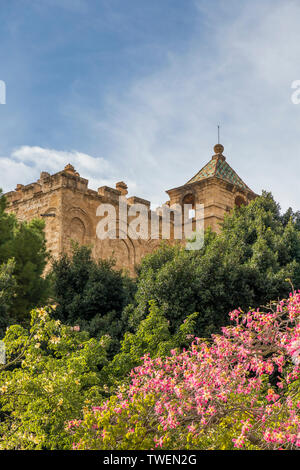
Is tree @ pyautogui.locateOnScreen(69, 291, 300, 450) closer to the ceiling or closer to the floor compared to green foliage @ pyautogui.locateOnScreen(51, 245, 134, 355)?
closer to the floor

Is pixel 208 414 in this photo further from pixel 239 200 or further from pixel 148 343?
pixel 239 200

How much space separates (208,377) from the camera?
902 cm

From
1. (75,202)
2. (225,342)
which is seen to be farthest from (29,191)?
(225,342)

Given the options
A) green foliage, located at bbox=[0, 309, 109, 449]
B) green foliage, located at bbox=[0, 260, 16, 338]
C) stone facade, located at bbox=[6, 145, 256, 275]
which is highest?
stone facade, located at bbox=[6, 145, 256, 275]

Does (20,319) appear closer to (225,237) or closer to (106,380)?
(106,380)

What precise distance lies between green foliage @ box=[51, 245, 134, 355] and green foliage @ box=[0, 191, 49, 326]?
832 millimetres

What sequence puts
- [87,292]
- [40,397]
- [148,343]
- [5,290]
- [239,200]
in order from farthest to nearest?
1. [239,200]
2. [87,292]
3. [5,290]
4. [148,343]
5. [40,397]

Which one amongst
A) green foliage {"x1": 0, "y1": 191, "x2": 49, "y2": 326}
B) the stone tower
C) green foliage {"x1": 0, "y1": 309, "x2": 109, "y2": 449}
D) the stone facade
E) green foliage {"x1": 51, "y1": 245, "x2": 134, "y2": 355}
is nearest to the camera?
green foliage {"x1": 0, "y1": 309, "x2": 109, "y2": 449}

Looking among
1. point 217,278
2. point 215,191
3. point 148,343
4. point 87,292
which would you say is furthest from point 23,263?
point 215,191

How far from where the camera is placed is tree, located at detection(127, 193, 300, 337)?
16.5m

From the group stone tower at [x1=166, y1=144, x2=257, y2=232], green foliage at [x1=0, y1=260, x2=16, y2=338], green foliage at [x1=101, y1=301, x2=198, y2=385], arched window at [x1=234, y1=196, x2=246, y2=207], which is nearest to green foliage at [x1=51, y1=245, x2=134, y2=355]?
green foliage at [x1=101, y1=301, x2=198, y2=385]

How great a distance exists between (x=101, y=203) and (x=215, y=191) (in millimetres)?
5650

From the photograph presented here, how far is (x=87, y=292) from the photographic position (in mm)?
17531

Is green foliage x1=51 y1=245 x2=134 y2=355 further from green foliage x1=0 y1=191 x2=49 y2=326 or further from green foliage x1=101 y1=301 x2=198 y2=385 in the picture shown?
green foliage x1=101 y1=301 x2=198 y2=385
